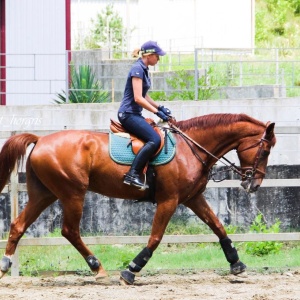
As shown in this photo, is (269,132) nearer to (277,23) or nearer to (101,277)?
(101,277)

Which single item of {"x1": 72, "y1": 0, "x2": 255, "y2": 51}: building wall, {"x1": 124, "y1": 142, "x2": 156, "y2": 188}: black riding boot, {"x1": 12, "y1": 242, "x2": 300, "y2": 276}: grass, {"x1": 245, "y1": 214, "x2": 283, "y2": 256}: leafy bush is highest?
{"x1": 72, "y1": 0, "x2": 255, "y2": 51}: building wall

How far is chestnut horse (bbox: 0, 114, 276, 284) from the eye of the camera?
11023 millimetres

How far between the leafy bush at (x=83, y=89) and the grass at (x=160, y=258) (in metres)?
8.12

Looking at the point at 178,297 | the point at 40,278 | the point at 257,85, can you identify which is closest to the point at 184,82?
the point at 257,85

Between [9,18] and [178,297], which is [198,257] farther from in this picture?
[9,18]

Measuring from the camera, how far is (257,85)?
24391 millimetres

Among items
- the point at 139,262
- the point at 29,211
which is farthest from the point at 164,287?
the point at 29,211

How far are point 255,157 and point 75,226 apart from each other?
2.02m

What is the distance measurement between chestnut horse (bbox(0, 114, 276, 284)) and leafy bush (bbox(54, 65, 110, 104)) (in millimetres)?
10429

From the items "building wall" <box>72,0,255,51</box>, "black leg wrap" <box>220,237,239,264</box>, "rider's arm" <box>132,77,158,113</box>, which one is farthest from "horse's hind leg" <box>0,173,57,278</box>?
"building wall" <box>72,0,255,51</box>

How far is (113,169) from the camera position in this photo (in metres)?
11.1

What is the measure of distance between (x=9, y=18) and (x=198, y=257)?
13.0 m

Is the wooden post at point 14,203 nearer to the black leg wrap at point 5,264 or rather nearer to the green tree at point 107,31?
the black leg wrap at point 5,264

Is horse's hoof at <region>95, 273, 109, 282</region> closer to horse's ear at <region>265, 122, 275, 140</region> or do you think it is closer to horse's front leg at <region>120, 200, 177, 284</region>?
horse's front leg at <region>120, 200, 177, 284</region>
